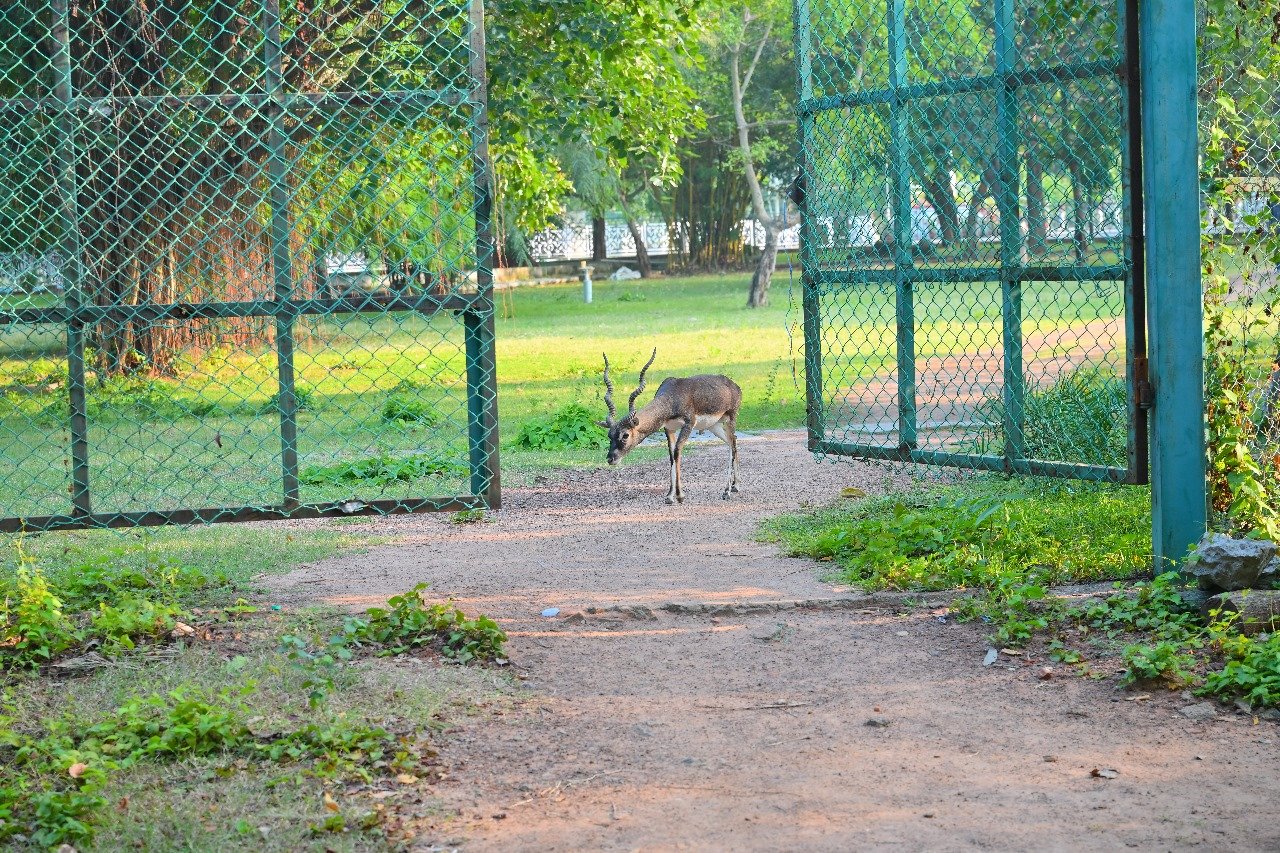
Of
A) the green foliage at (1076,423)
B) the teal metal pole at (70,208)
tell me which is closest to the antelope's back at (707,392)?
the green foliage at (1076,423)

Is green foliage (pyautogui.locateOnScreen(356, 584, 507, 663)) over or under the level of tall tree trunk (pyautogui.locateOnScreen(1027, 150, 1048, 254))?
under

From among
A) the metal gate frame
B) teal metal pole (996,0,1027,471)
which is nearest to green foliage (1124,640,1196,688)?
the metal gate frame

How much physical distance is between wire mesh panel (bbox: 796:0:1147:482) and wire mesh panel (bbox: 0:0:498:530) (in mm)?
1999

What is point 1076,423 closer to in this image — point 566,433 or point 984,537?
point 984,537

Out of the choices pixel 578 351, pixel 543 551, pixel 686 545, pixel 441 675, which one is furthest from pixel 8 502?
pixel 578 351

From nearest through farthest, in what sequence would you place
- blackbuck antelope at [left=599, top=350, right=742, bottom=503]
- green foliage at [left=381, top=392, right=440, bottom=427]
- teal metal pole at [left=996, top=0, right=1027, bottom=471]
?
1. teal metal pole at [left=996, top=0, right=1027, bottom=471]
2. blackbuck antelope at [left=599, top=350, right=742, bottom=503]
3. green foliage at [left=381, top=392, right=440, bottom=427]

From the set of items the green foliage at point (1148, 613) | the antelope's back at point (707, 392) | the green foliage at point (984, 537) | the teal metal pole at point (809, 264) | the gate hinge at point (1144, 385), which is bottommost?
the green foliage at point (1148, 613)

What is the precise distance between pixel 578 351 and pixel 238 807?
16.8 m

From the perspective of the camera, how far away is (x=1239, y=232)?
6.48 metres

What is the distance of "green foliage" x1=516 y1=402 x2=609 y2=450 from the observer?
12.2 m

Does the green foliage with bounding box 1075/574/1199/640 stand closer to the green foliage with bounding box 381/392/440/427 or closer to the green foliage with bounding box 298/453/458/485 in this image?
the green foliage with bounding box 298/453/458/485

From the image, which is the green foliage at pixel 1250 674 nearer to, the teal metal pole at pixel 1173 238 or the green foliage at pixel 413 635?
the teal metal pole at pixel 1173 238

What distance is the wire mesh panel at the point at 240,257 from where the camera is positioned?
5.75 metres

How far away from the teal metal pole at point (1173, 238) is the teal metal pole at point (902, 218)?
1.31 metres
